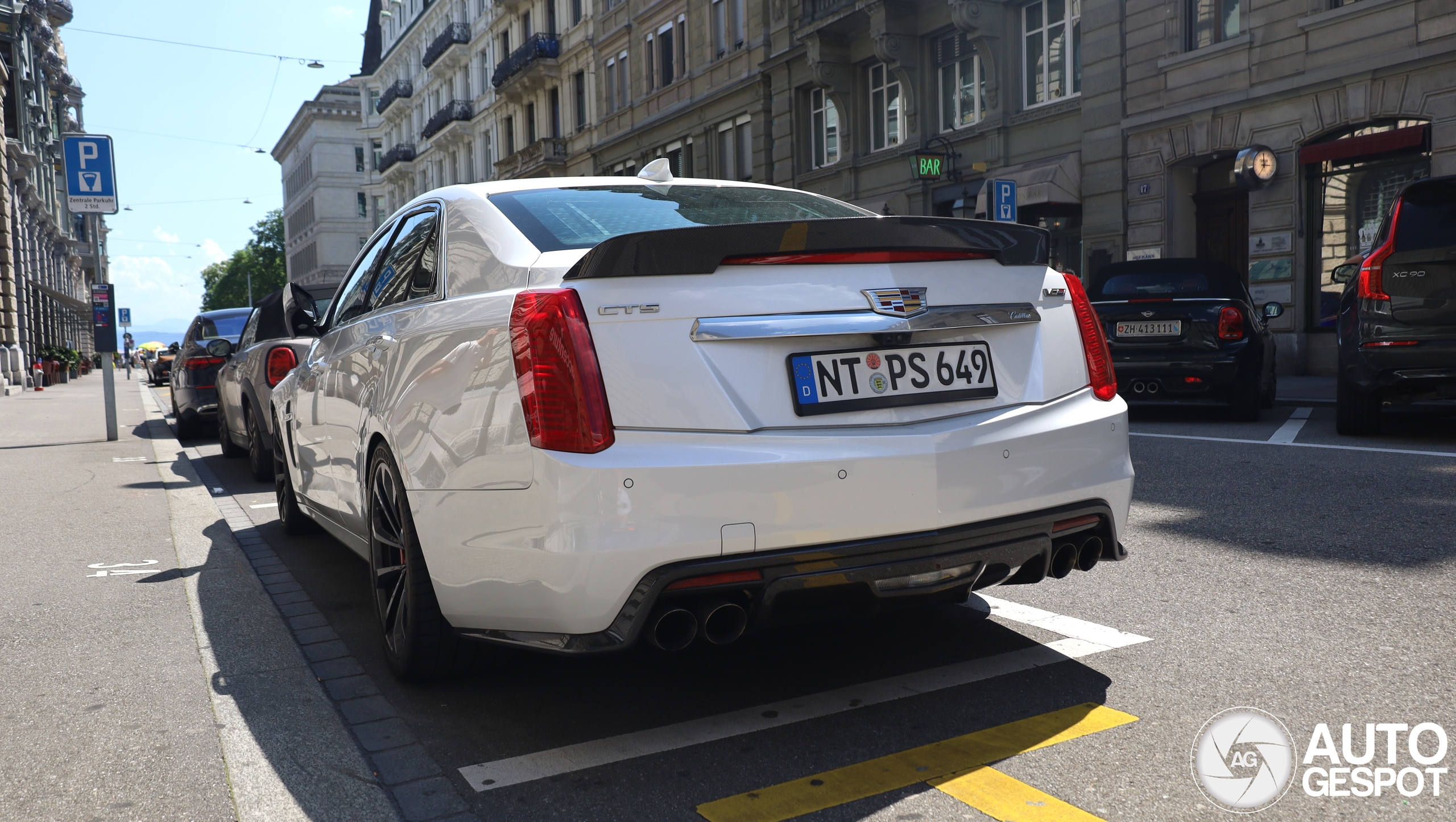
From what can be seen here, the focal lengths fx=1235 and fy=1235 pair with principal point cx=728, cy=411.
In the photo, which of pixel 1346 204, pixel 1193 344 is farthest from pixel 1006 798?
pixel 1346 204

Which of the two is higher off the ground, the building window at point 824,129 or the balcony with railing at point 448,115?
the balcony with railing at point 448,115

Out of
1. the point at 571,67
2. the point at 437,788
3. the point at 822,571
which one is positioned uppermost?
the point at 571,67

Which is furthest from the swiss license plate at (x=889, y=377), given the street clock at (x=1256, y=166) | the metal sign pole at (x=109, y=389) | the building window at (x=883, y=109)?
the building window at (x=883, y=109)

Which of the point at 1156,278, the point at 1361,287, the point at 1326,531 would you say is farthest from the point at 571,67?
the point at 1326,531

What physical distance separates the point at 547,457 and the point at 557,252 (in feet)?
2.14

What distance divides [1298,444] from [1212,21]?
1152cm

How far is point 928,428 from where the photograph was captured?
3.05 m

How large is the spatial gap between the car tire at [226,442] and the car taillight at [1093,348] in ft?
29.5

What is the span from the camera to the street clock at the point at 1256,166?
17141 millimetres

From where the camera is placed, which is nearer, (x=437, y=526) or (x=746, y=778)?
(x=746, y=778)

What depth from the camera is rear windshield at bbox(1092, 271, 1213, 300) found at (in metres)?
11.2

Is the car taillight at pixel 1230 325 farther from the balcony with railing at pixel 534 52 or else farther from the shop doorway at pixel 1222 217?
the balcony with railing at pixel 534 52

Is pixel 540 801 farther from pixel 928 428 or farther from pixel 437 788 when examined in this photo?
pixel 928 428

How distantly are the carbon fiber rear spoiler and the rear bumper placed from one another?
1.33ft
